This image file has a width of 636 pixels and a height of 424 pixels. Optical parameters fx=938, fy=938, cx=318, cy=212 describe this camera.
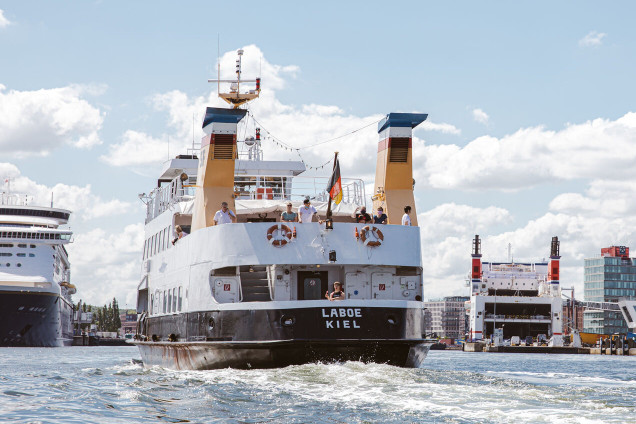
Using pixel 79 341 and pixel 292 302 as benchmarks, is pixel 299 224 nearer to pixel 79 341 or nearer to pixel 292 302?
pixel 292 302

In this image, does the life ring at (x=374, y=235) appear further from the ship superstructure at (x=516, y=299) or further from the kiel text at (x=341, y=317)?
the ship superstructure at (x=516, y=299)

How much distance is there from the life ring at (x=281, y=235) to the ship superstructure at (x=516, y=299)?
83865 millimetres

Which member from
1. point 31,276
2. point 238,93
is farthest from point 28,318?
point 238,93

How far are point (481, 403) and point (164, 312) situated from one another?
1543 cm

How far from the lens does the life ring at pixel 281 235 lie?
78.9 ft

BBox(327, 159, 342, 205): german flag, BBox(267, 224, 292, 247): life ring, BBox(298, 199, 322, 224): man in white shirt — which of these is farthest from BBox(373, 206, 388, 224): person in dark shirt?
BBox(267, 224, 292, 247): life ring

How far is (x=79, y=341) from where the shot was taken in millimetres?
128250

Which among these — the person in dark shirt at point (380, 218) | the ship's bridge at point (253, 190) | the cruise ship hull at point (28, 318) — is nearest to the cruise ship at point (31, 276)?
the cruise ship hull at point (28, 318)

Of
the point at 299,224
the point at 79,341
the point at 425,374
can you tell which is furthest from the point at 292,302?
the point at 79,341

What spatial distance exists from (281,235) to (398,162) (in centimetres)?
566

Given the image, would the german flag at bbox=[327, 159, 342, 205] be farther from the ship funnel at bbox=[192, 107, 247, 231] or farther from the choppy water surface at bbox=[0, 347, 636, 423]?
the choppy water surface at bbox=[0, 347, 636, 423]

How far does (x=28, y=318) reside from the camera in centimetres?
8238

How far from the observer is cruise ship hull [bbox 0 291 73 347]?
3162 inches

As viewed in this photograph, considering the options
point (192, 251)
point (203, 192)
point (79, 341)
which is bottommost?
point (79, 341)
